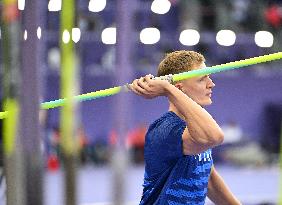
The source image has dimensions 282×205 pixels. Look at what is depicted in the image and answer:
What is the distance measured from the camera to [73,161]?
4.24 ft

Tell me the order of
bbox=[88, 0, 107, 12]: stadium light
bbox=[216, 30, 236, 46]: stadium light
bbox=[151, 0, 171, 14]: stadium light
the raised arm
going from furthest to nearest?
bbox=[216, 30, 236, 46]: stadium light
bbox=[151, 0, 171, 14]: stadium light
bbox=[88, 0, 107, 12]: stadium light
the raised arm

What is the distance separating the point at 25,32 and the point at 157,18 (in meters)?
19.5

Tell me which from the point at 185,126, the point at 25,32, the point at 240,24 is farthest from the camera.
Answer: the point at 240,24

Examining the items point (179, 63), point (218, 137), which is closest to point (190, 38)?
point (179, 63)

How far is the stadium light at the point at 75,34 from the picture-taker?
1.34 metres

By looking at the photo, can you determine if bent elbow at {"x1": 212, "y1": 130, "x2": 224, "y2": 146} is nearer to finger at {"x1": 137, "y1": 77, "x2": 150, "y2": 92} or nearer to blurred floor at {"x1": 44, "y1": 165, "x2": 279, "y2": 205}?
finger at {"x1": 137, "y1": 77, "x2": 150, "y2": 92}

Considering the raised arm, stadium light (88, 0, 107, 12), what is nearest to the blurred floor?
stadium light (88, 0, 107, 12)

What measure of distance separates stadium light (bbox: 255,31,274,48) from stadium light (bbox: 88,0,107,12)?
3.74 metres

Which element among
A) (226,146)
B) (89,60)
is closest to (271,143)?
(226,146)

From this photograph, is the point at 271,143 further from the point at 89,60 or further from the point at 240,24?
the point at 89,60

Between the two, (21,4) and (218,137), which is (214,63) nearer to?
(218,137)

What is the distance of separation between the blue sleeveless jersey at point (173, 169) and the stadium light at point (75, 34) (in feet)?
6.02

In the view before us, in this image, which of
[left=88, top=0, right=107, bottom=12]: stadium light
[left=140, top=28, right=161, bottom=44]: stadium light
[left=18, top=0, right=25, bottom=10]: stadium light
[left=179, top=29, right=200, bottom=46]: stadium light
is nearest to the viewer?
[left=18, top=0, right=25, bottom=10]: stadium light

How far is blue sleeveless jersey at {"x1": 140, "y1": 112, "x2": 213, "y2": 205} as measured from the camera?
130 inches
